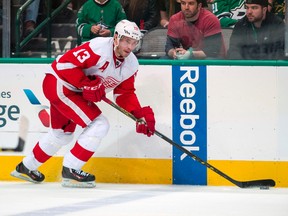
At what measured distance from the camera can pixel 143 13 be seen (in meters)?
6.57

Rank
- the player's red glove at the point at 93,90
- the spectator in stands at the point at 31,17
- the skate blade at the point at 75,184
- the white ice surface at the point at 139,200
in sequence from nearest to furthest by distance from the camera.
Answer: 1. the white ice surface at the point at 139,200
2. the player's red glove at the point at 93,90
3. the skate blade at the point at 75,184
4. the spectator in stands at the point at 31,17

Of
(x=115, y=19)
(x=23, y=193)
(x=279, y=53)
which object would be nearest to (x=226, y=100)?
(x=279, y=53)

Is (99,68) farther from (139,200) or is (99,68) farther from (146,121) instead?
(139,200)

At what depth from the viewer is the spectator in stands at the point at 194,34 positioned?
257 inches

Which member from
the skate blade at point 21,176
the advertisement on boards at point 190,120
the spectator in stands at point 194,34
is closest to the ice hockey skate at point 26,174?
the skate blade at point 21,176

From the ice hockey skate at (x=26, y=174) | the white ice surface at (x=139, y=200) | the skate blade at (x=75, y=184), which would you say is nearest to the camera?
the white ice surface at (x=139, y=200)

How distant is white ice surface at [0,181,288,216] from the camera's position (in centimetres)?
538

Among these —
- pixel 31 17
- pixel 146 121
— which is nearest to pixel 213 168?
pixel 146 121

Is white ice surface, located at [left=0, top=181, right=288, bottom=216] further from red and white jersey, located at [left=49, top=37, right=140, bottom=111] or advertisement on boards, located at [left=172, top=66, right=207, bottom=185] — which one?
red and white jersey, located at [left=49, top=37, right=140, bottom=111]

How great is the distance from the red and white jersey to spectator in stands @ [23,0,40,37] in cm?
51

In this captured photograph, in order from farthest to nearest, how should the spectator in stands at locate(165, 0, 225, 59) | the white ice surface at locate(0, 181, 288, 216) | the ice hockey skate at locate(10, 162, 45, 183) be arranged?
the spectator in stands at locate(165, 0, 225, 59) < the ice hockey skate at locate(10, 162, 45, 183) < the white ice surface at locate(0, 181, 288, 216)

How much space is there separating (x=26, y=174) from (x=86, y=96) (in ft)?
2.45

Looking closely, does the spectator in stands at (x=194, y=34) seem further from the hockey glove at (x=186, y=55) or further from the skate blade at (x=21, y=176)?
the skate blade at (x=21, y=176)

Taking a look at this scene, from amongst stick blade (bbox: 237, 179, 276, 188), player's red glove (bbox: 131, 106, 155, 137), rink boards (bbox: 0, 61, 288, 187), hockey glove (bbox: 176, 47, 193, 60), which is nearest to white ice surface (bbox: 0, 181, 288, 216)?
stick blade (bbox: 237, 179, 276, 188)
